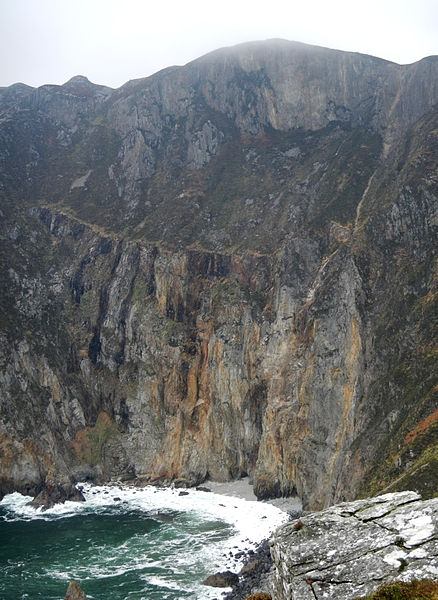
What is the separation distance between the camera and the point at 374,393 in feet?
169

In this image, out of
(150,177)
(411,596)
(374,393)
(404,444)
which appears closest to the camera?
(411,596)

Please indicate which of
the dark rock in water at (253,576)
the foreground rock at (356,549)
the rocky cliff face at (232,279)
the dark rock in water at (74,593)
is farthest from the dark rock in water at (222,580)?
the foreground rock at (356,549)

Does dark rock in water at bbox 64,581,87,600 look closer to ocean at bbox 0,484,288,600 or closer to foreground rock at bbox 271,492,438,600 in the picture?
ocean at bbox 0,484,288,600

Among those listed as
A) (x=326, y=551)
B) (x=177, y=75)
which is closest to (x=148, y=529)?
(x=326, y=551)

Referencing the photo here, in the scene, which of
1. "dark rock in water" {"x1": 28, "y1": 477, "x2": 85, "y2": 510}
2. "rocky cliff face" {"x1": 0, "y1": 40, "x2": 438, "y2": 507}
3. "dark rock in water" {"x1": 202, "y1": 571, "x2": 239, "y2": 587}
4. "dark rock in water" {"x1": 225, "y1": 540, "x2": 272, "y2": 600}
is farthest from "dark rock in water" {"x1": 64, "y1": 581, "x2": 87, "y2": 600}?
"dark rock in water" {"x1": 28, "y1": 477, "x2": 85, "y2": 510}

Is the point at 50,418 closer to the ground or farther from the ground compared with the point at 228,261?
closer to the ground

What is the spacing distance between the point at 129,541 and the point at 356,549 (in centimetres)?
4599

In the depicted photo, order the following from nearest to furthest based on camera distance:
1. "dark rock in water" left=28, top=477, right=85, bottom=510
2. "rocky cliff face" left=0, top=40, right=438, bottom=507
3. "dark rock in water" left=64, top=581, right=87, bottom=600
Answer: 1. "dark rock in water" left=64, top=581, right=87, bottom=600
2. "rocky cliff face" left=0, top=40, right=438, bottom=507
3. "dark rock in water" left=28, top=477, right=85, bottom=510

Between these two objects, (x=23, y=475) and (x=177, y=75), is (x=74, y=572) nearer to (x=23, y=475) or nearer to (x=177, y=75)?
(x=23, y=475)

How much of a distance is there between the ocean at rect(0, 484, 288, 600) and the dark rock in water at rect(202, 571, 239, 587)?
0.57 meters

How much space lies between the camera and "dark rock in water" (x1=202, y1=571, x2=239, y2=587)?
40375mm

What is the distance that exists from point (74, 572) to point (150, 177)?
2969 inches

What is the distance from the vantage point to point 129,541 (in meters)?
51.6

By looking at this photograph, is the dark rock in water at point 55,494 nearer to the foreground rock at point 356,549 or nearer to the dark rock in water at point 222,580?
the dark rock in water at point 222,580
